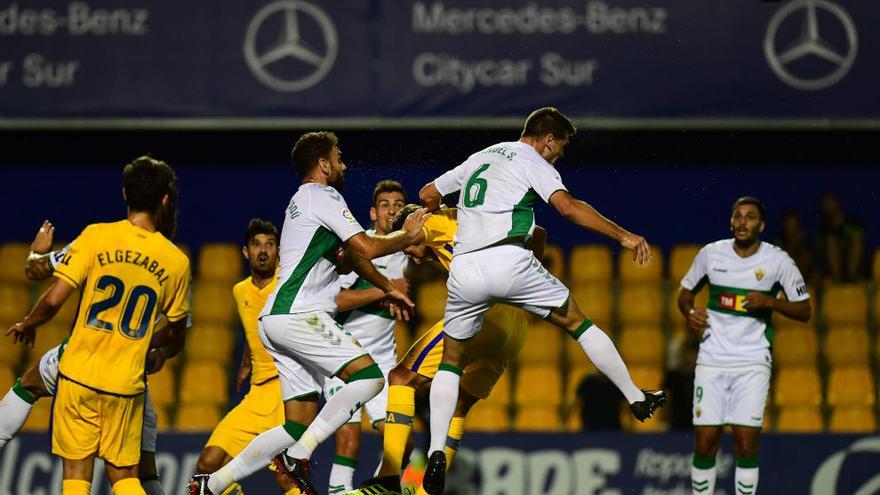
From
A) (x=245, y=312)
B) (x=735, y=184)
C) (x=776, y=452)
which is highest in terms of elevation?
(x=735, y=184)

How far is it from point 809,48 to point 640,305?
2.81m

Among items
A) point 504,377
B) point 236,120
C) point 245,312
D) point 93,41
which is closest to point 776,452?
point 504,377

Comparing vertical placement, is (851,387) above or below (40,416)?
above

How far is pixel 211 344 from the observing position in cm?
1243

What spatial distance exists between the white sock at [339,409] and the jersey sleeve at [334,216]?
2.65ft

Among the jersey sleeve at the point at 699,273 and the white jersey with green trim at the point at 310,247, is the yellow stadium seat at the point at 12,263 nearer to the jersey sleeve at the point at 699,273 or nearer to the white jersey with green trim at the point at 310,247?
the white jersey with green trim at the point at 310,247

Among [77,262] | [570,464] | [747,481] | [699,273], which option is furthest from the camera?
[570,464]

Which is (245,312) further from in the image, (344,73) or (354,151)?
(354,151)

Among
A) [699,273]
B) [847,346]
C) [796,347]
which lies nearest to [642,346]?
[796,347]

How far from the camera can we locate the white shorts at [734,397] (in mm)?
9164

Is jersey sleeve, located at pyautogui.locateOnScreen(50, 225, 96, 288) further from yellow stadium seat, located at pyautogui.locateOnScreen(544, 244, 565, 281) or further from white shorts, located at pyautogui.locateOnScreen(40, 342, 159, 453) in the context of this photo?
yellow stadium seat, located at pyautogui.locateOnScreen(544, 244, 565, 281)

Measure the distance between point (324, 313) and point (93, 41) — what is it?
5.76 m

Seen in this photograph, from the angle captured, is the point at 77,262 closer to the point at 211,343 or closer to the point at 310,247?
the point at 310,247

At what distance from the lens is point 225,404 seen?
11984mm
